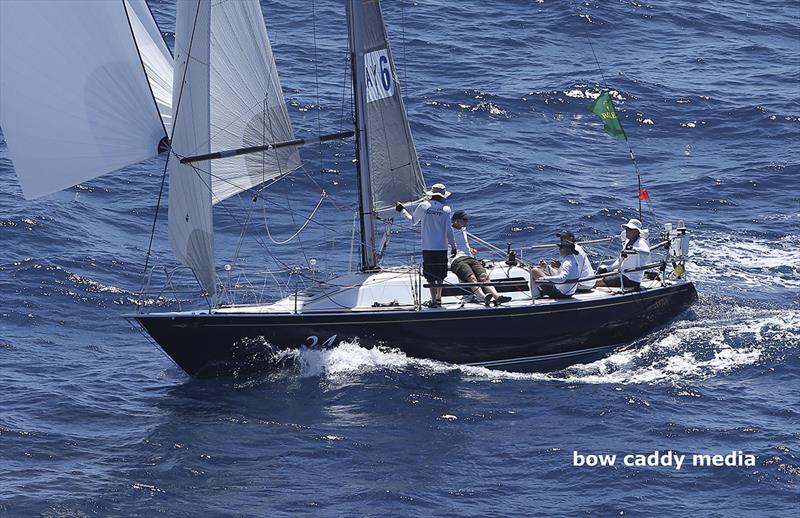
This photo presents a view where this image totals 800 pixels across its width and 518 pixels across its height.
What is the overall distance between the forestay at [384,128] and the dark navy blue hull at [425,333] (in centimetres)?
270

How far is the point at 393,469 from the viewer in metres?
19.4

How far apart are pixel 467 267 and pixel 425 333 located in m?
1.76

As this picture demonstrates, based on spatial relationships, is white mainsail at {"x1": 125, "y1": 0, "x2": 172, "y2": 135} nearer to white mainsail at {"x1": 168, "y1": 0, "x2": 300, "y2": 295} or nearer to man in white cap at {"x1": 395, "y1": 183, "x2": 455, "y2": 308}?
white mainsail at {"x1": 168, "y1": 0, "x2": 300, "y2": 295}

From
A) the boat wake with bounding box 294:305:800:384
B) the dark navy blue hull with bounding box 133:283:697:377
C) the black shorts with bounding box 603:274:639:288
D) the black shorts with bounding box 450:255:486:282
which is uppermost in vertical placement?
the black shorts with bounding box 450:255:486:282

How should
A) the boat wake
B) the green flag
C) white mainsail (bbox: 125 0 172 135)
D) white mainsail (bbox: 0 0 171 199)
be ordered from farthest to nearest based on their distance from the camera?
1. the green flag
2. the boat wake
3. white mainsail (bbox: 125 0 172 135)
4. white mainsail (bbox: 0 0 171 199)

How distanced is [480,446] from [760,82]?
23.5 m

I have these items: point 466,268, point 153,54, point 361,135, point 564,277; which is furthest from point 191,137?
point 564,277

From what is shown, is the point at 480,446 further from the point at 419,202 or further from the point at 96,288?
the point at 96,288

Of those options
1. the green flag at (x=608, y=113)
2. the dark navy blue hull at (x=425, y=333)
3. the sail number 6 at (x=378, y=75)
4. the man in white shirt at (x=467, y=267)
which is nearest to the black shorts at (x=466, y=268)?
the man in white shirt at (x=467, y=267)

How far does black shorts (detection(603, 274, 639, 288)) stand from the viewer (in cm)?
2509

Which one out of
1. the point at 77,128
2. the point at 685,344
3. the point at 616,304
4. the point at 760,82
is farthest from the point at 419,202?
the point at 760,82

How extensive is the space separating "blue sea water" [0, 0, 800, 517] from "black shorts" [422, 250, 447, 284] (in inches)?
64.9

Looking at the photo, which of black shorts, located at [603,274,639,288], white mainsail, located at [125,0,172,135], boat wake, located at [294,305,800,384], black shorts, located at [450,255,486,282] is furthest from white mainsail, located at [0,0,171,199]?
black shorts, located at [603,274,639,288]

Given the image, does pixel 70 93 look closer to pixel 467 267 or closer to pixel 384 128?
pixel 384 128
